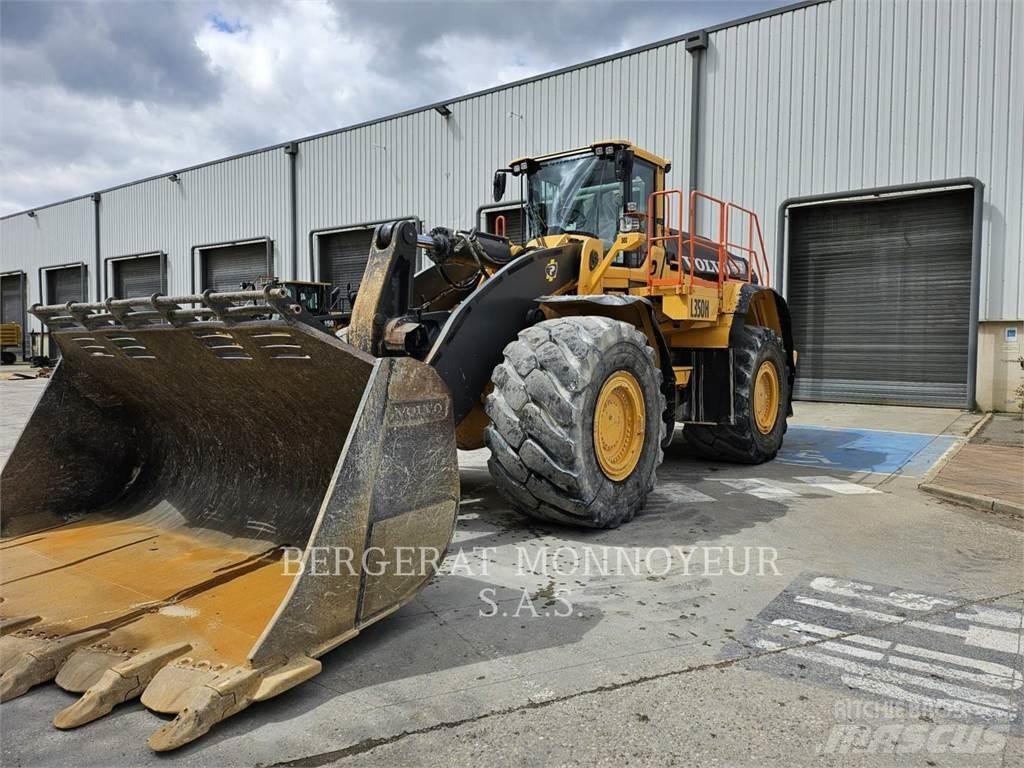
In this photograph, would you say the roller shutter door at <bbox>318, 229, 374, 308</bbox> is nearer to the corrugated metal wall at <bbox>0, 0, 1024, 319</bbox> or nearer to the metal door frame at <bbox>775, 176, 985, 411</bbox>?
the corrugated metal wall at <bbox>0, 0, 1024, 319</bbox>

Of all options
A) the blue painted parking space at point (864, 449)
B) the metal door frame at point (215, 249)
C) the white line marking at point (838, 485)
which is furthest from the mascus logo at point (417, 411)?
the metal door frame at point (215, 249)

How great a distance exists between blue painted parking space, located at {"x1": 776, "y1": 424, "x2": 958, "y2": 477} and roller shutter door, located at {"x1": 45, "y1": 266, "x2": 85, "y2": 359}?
101ft

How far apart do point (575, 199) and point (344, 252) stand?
16349mm

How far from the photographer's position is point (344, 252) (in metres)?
22.0

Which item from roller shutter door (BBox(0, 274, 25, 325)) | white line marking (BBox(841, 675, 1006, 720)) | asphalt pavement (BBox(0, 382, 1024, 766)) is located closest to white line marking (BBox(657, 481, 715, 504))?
asphalt pavement (BBox(0, 382, 1024, 766))

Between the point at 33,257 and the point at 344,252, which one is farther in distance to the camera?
the point at 33,257

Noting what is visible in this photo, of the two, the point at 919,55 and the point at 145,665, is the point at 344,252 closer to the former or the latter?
the point at 919,55

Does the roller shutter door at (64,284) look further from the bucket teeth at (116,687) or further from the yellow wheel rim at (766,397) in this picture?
the bucket teeth at (116,687)

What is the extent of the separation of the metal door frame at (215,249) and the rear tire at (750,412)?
18.7 meters

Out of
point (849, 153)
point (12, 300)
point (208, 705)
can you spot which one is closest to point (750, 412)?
point (208, 705)

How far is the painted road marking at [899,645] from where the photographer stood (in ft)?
9.27

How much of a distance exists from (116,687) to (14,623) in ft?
2.71

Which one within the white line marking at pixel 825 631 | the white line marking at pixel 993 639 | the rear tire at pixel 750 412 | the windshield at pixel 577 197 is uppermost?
the windshield at pixel 577 197

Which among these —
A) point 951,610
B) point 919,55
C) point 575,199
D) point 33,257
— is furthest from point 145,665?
point 33,257
